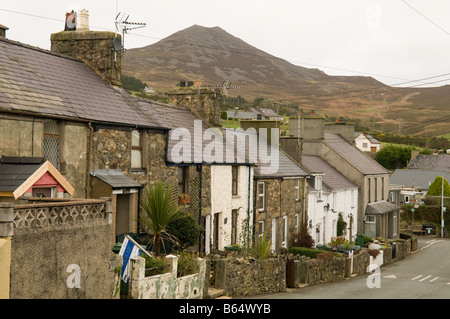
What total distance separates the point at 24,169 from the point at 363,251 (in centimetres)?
2331

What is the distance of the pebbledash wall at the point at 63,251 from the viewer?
10.2m

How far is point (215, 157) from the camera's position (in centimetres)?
2317

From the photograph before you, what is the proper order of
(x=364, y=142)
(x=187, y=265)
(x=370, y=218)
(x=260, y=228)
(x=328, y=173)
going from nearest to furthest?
(x=187, y=265), (x=260, y=228), (x=328, y=173), (x=370, y=218), (x=364, y=142)

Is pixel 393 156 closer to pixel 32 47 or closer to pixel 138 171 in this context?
pixel 138 171

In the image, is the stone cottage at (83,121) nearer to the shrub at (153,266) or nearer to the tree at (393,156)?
the shrub at (153,266)

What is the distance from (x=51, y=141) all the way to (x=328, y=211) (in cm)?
2541

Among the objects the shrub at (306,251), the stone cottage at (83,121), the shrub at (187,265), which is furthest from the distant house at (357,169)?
the shrub at (187,265)

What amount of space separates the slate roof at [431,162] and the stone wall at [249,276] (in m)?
68.7

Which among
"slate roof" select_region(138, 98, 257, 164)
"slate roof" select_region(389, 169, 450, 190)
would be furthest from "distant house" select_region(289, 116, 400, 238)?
"slate roof" select_region(389, 169, 450, 190)

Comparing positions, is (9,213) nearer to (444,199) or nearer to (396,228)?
(396,228)

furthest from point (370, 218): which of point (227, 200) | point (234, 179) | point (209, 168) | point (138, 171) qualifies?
point (138, 171)

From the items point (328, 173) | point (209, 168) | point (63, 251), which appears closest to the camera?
point (63, 251)

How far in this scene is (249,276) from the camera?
1875 cm

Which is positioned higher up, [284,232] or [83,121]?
[83,121]
